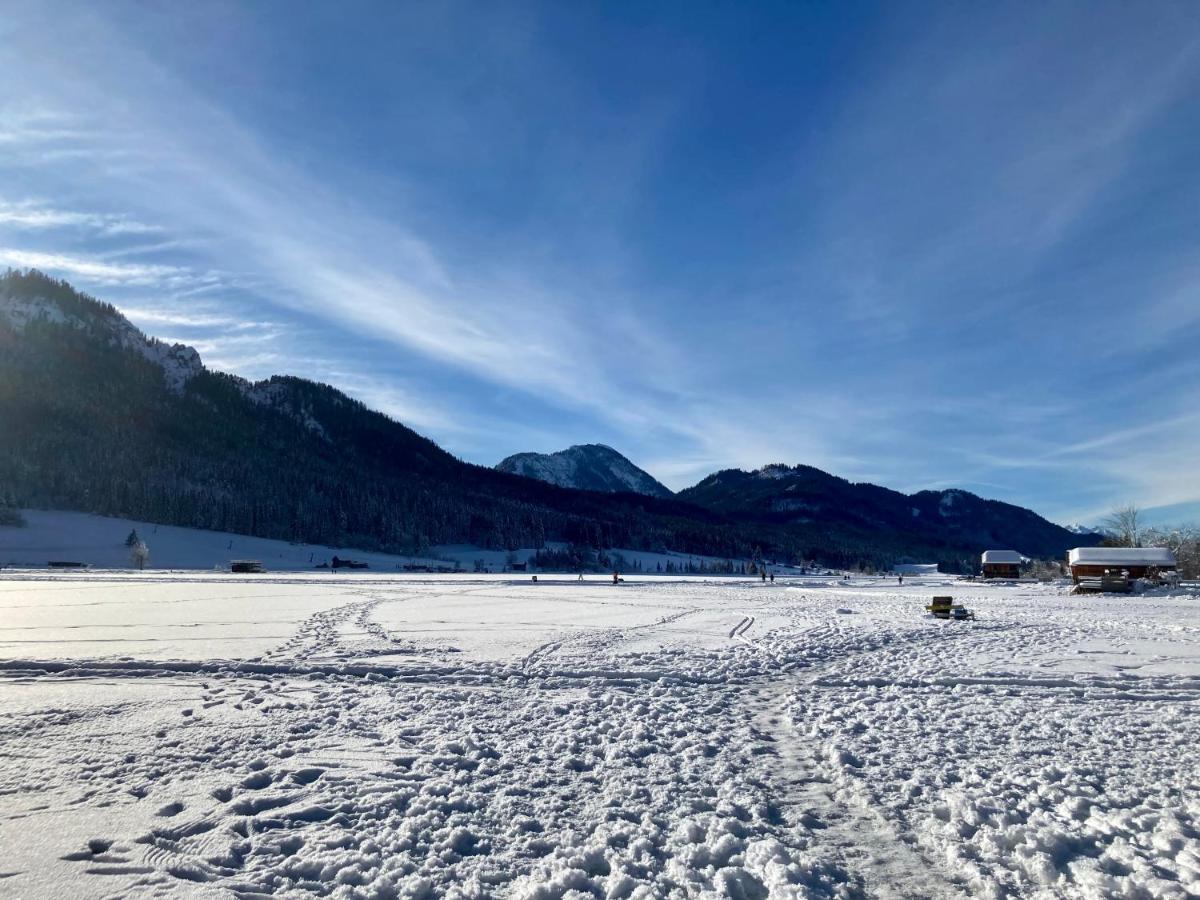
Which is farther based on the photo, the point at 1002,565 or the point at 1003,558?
the point at 1003,558

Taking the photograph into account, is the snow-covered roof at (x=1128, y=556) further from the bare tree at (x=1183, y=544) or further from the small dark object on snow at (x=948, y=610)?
the small dark object on snow at (x=948, y=610)

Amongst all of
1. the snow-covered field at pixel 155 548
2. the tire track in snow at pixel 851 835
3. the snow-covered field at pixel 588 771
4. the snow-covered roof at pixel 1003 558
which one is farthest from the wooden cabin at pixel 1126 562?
the snow-covered field at pixel 155 548

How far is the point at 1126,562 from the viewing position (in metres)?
51.2

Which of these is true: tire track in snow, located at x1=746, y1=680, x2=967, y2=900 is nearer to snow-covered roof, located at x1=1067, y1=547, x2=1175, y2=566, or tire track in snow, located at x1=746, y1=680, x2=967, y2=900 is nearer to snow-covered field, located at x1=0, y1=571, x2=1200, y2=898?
snow-covered field, located at x1=0, y1=571, x2=1200, y2=898

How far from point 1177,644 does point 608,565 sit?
426 feet

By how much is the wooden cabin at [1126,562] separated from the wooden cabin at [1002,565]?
76.9ft

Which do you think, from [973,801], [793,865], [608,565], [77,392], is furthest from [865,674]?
[77,392]

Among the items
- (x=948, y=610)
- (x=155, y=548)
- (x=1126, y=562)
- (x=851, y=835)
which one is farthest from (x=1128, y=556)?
(x=155, y=548)

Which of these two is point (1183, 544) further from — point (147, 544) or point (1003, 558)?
point (147, 544)

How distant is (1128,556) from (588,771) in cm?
6191

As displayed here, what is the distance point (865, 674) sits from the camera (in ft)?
40.6

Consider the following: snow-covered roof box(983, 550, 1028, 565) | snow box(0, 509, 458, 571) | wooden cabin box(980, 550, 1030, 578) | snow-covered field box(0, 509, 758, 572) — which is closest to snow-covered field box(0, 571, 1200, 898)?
wooden cabin box(980, 550, 1030, 578)

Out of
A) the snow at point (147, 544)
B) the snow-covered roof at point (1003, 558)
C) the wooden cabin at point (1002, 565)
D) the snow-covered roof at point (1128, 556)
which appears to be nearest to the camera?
the snow-covered roof at point (1128, 556)

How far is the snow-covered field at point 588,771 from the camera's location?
4770 millimetres
